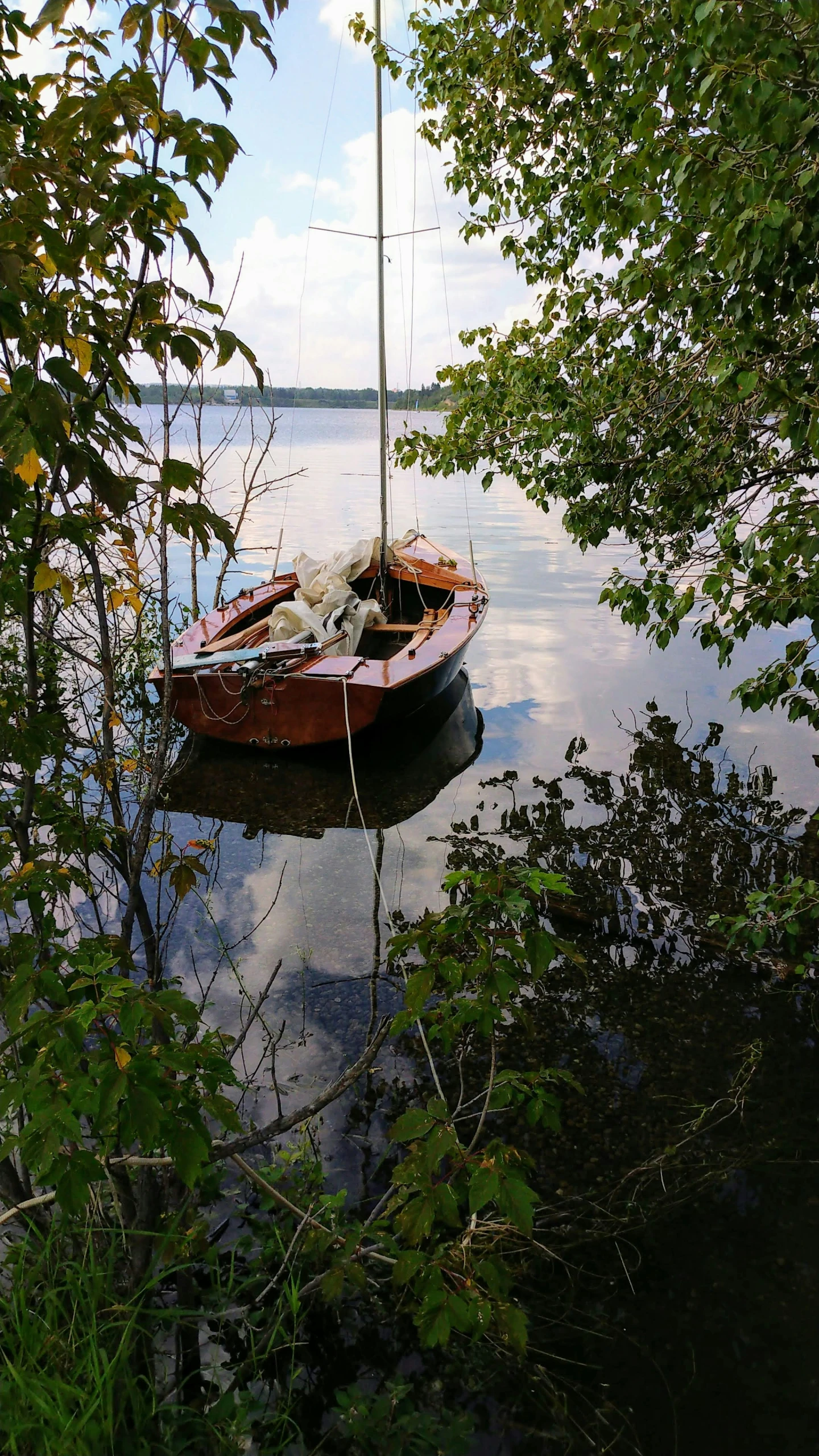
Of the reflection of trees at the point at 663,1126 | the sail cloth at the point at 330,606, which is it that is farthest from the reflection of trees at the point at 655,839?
the sail cloth at the point at 330,606

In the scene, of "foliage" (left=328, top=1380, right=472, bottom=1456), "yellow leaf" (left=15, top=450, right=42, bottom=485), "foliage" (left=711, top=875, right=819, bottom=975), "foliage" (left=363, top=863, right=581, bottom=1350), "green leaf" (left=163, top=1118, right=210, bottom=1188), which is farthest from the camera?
"foliage" (left=711, top=875, right=819, bottom=975)

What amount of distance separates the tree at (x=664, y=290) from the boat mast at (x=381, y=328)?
2.87 metres

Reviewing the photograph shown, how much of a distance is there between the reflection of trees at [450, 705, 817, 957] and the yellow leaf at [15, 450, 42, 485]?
140 inches

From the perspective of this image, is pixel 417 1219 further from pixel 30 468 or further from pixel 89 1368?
pixel 30 468

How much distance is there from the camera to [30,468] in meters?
1.61

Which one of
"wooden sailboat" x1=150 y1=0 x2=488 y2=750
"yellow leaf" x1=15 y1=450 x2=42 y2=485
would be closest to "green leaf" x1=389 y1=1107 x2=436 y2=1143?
"yellow leaf" x1=15 y1=450 x2=42 y2=485

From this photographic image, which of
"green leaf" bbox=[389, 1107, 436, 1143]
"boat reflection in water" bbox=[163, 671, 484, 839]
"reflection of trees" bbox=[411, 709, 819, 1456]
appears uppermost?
"green leaf" bbox=[389, 1107, 436, 1143]

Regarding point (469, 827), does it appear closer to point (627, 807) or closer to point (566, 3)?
point (627, 807)

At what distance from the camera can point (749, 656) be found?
10.0 metres

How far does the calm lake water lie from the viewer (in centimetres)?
230

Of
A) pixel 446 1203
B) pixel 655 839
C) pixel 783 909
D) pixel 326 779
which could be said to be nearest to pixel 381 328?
pixel 326 779

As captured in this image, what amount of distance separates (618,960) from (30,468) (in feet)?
11.4

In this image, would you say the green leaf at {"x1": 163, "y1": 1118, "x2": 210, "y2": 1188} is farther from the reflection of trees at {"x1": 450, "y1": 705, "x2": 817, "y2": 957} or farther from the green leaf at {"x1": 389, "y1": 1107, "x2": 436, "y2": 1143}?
the reflection of trees at {"x1": 450, "y1": 705, "x2": 817, "y2": 957}

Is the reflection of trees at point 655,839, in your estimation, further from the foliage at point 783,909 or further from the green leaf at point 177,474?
the green leaf at point 177,474
